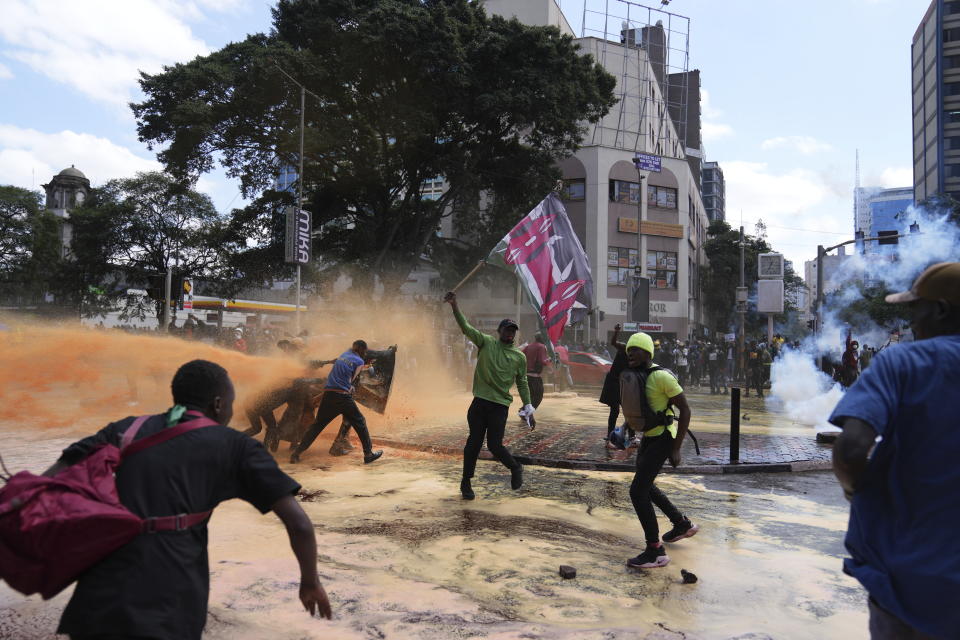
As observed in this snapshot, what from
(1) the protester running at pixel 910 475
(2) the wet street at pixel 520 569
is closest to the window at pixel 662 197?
(2) the wet street at pixel 520 569

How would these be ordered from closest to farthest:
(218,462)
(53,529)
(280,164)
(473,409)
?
1. (53,529)
2. (218,462)
3. (473,409)
4. (280,164)

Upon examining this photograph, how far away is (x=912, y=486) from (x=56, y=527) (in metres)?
2.49

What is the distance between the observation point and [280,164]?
98.7ft

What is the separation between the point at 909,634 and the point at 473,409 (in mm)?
5193

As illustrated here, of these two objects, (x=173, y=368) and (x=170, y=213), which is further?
(x=170, y=213)

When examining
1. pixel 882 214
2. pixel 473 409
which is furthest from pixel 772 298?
pixel 882 214

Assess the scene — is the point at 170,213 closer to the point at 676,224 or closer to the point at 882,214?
the point at 676,224

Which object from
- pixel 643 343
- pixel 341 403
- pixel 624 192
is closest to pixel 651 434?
pixel 643 343

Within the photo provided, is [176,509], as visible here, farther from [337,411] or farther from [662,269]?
[662,269]

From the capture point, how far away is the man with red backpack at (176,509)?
1954mm

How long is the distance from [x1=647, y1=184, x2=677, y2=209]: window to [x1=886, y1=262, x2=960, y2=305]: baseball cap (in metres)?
44.4

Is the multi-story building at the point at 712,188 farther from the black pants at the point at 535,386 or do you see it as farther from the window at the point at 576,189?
the black pants at the point at 535,386

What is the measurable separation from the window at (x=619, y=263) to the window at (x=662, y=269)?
1557 mm

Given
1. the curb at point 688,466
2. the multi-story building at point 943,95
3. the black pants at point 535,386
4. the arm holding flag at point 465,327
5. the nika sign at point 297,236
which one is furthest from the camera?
the multi-story building at point 943,95
